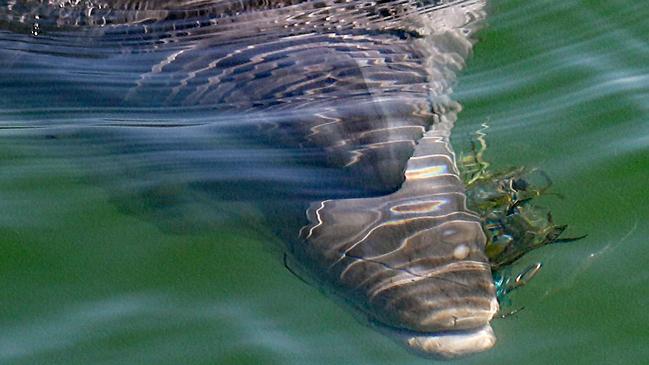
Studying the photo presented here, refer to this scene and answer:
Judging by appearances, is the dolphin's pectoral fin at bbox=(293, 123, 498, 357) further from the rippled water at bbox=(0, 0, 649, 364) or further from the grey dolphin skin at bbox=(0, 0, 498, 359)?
the rippled water at bbox=(0, 0, 649, 364)

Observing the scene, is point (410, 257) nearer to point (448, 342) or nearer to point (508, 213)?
point (448, 342)

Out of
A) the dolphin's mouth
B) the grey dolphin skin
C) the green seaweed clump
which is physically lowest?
the dolphin's mouth

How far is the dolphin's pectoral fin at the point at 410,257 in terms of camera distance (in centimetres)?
471

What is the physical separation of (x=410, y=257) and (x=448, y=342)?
0.44m

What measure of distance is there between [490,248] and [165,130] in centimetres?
185

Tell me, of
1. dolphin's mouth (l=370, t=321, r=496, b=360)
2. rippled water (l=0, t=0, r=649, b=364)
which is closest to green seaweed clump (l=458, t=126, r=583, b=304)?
rippled water (l=0, t=0, r=649, b=364)

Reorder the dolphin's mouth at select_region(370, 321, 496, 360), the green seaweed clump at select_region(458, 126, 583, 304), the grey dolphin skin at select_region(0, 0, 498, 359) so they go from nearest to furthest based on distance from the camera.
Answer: the dolphin's mouth at select_region(370, 321, 496, 360) → the grey dolphin skin at select_region(0, 0, 498, 359) → the green seaweed clump at select_region(458, 126, 583, 304)

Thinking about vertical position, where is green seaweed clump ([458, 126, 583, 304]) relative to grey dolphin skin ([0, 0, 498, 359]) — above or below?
below

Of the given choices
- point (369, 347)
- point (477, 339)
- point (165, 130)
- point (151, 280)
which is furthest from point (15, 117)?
point (477, 339)

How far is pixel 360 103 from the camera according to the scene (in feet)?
18.9

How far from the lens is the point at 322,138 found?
18.5ft

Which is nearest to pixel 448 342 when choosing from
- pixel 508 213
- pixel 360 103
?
pixel 508 213

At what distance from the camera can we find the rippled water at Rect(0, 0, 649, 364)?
4.98 metres

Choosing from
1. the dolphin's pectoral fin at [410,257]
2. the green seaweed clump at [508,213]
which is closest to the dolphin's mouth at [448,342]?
the dolphin's pectoral fin at [410,257]
